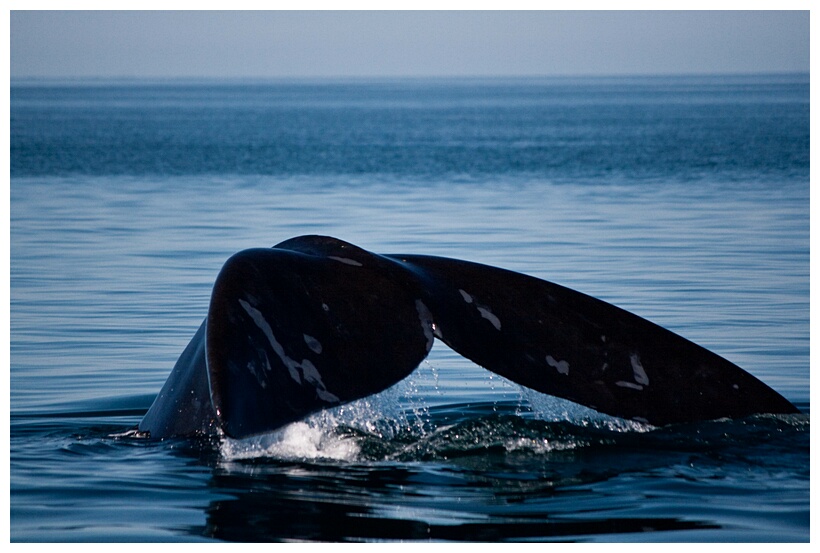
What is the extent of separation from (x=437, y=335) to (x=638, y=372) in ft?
2.75

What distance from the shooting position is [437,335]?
210 inches

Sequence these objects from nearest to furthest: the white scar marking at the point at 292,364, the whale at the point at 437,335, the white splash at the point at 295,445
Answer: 1. the white scar marking at the point at 292,364
2. the whale at the point at 437,335
3. the white splash at the point at 295,445

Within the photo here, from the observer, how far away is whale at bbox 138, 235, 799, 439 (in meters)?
4.88

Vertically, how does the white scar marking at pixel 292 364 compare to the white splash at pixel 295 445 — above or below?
above

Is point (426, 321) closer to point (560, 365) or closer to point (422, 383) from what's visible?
point (560, 365)

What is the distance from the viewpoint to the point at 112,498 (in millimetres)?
5762

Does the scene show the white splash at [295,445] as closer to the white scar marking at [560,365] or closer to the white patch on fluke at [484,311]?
the white patch on fluke at [484,311]

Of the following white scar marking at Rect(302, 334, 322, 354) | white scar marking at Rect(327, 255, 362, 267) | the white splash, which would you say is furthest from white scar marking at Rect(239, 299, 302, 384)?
the white splash

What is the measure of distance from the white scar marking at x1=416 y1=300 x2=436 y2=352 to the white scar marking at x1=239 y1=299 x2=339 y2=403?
22.5 inches

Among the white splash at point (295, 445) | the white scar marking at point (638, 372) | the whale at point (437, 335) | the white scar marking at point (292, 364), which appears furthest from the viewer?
the white splash at point (295, 445)

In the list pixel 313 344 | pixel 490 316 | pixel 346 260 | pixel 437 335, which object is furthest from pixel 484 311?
pixel 313 344

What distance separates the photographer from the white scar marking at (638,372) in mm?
5418

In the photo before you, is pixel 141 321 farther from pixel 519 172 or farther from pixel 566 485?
pixel 519 172

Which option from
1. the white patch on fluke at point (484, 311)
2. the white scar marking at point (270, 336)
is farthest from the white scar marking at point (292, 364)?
the white patch on fluke at point (484, 311)
